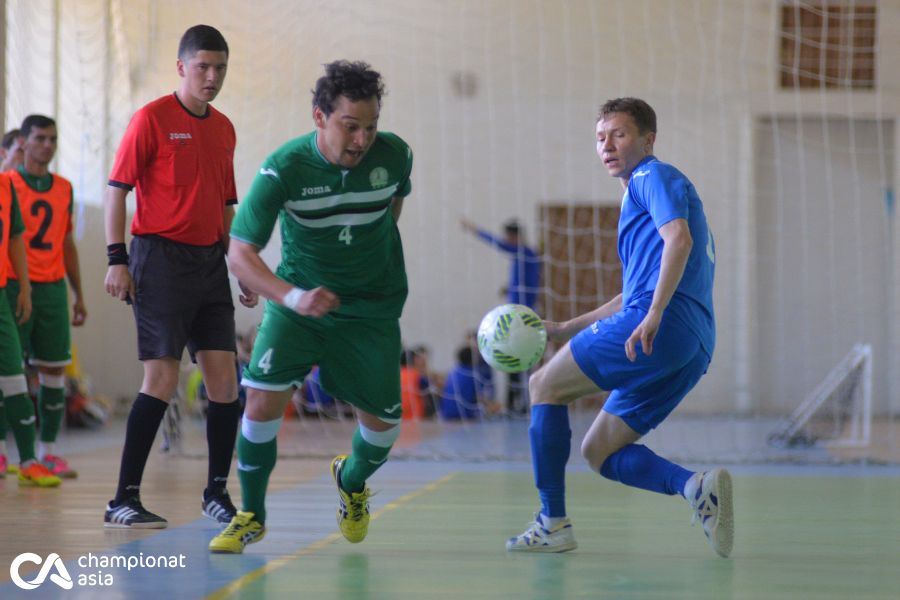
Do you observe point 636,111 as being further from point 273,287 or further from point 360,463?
point 360,463

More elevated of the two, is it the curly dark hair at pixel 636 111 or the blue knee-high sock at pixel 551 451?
the curly dark hair at pixel 636 111

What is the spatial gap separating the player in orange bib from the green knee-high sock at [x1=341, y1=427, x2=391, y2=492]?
113 inches

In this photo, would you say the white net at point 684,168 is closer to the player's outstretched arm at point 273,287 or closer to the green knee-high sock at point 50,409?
the green knee-high sock at point 50,409

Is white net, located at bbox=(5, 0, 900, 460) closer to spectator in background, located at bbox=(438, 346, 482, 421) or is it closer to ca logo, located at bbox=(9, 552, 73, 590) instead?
spectator in background, located at bbox=(438, 346, 482, 421)

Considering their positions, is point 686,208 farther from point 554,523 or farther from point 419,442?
point 419,442

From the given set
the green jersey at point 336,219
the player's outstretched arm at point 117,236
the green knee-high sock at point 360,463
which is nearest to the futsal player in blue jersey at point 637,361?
the green knee-high sock at point 360,463

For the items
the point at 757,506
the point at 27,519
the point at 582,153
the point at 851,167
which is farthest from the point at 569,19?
the point at 27,519

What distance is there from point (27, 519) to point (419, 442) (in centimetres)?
458

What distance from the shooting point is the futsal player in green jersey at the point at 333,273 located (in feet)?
11.3

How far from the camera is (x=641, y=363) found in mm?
3613

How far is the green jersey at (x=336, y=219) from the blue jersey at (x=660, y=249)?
73cm

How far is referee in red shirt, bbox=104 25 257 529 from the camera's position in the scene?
4.24 metres

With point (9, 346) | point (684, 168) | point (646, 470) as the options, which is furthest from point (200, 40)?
point (684, 168)

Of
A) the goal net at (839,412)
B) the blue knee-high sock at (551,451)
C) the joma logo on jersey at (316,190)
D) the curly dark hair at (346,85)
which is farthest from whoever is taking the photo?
the goal net at (839,412)
